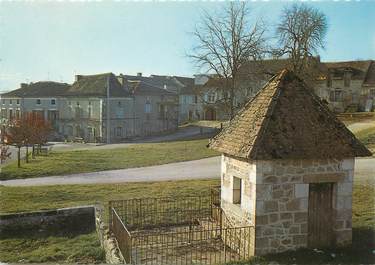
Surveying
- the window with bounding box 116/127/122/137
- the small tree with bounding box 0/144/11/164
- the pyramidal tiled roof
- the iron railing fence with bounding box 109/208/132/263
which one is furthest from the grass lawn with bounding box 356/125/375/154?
the small tree with bounding box 0/144/11/164

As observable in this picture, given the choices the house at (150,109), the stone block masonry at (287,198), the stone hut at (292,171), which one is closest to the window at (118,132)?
the house at (150,109)

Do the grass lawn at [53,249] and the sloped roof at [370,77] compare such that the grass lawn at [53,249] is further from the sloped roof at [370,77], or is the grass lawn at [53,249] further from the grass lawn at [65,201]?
the sloped roof at [370,77]

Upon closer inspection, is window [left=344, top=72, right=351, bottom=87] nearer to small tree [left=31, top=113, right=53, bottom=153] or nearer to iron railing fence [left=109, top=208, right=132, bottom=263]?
small tree [left=31, top=113, right=53, bottom=153]

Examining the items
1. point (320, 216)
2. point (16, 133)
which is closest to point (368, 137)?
point (320, 216)

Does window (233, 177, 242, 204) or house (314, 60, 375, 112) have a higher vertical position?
house (314, 60, 375, 112)

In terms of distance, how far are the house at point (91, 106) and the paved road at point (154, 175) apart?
1940 mm

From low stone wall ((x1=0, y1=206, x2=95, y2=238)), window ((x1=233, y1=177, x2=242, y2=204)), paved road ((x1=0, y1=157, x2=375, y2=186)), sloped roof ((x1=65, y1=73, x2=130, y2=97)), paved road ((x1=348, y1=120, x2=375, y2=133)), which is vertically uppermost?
sloped roof ((x1=65, y1=73, x2=130, y2=97))

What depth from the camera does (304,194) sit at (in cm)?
781

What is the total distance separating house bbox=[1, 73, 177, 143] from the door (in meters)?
7.72

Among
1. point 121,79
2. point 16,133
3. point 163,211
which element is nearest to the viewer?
point 163,211

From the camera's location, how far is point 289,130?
26.1ft

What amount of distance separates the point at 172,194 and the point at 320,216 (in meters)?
6.11

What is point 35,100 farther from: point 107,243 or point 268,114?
point 268,114

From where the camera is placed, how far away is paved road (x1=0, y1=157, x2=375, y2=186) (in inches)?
623
